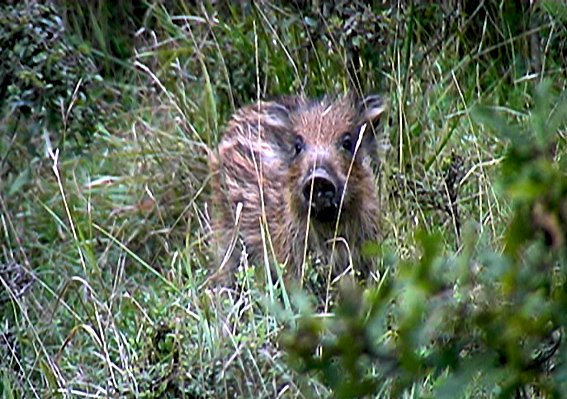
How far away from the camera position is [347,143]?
19.0 feet

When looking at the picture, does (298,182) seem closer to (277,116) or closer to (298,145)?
(298,145)

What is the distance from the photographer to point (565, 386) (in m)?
1.99

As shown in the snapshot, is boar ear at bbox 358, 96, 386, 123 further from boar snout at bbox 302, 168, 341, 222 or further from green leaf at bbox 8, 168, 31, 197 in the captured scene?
green leaf at bbox 8, 168, 31, 197

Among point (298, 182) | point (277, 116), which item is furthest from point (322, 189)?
point (277, 116)

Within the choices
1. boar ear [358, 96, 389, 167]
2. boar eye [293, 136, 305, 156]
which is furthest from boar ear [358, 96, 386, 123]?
boar eye [293, 136, 305, 156]

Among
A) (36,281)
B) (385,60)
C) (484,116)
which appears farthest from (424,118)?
(484,116)

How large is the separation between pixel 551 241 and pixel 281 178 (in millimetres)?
4062

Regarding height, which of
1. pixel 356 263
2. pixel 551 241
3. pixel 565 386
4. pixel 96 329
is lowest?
pixel 356 263

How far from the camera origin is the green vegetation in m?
4.21

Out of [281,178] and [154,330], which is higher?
[154,330]

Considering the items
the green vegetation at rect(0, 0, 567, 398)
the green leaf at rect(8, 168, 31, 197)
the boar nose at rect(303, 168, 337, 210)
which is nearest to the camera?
the green vegetation at rect(0, 0, 567, 398)

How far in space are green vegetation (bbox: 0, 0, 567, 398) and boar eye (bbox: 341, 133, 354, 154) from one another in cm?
20

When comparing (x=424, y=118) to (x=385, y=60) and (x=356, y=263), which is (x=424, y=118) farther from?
(x=356, y=263)

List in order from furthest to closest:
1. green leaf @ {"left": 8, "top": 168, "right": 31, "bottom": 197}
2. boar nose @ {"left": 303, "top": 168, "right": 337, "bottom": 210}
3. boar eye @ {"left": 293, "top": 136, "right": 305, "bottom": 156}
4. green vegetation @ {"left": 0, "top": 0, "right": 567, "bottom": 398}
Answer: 1. boar eye @ {"left": 293, "top": 136, "right": 305, "bottom": 156}
2. green leaf @ {"left": 8, "top": 168, "right": 31, "bottom": 197}
3. boar nose @ {"left": 303, "top": 168, "right": 337, "bottom": 210}
4. green vegetation @ {"left": 0, "top": 0, "right": 567, "bottom": 398}
